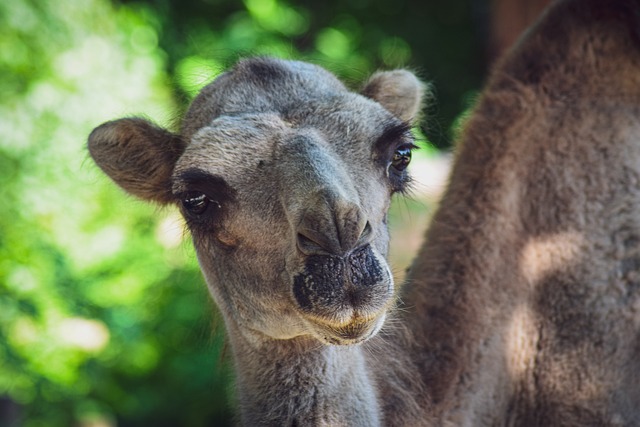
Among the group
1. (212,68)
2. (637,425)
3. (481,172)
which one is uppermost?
(212,68)

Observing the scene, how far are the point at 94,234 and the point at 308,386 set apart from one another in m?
5.02

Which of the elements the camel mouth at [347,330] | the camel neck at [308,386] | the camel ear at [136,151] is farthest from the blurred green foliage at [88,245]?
the camel mouth at [347,330]

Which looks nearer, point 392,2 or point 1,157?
point 1,157

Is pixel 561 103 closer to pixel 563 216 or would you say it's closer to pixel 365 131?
pixel 563 216

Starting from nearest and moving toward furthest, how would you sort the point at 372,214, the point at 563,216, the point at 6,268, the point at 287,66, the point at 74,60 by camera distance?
the point at 372,214 → the point at 287,66 → the point at 563,216 → the point at 6,268 → the point at 74,60

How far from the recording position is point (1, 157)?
7.61 metres

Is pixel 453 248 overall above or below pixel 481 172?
below

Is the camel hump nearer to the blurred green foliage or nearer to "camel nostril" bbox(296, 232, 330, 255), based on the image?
"camel nostril" bbox(296, 232, 330, 255)

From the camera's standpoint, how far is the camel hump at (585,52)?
4.30 meters

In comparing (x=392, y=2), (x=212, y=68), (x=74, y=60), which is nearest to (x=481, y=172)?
(x=212, y=68)

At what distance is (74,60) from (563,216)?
17.7 ft

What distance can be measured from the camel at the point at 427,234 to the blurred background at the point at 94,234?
224cm

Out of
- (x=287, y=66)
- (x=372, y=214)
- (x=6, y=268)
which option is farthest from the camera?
(x=6, y=268)

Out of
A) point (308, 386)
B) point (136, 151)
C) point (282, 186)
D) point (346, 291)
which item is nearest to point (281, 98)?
point (282, 186)
